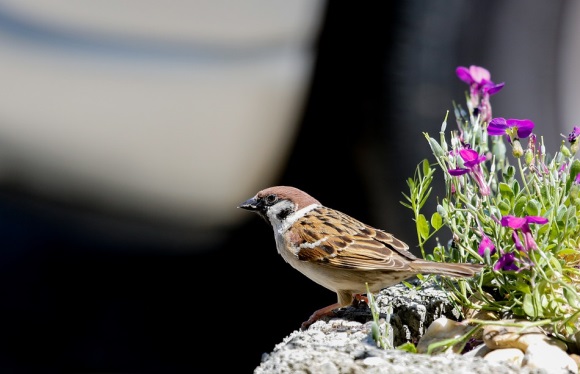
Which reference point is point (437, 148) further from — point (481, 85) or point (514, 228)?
point (514, 228)

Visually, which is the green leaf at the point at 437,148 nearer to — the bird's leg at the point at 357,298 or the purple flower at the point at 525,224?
the purple flower at the point at 525,224

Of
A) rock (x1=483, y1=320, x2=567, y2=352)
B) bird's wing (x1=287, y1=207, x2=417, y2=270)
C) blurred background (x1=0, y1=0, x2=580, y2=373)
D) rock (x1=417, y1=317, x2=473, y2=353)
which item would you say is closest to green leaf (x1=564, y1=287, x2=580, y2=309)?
rock (x1=483, y1=320, x2=567, y2=352)

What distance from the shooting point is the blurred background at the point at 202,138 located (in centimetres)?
316

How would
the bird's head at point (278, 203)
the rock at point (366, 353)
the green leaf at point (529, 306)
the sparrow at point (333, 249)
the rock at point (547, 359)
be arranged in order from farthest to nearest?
the bird's head at point (278, 203) → the sparrow at point (333, 249) → the green leaf at point (529, 306) → the rock at point (547, 359) → the rock at point (366, 353)

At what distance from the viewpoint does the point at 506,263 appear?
1.76 metres

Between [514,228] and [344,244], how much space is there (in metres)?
0.68

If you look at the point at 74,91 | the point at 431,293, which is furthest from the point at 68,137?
the point at 431,293

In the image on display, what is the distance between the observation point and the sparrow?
2.21 meters

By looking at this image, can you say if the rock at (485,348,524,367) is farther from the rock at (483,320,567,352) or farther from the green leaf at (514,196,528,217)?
the green leaf at (514,196,528,217)

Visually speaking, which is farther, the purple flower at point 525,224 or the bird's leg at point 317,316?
the bird's leg at point 317,316

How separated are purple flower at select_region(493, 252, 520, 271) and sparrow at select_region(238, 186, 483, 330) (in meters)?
0.28

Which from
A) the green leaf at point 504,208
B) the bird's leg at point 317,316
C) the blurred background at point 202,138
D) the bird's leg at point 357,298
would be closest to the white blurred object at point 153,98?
the blurred background at point 202,138

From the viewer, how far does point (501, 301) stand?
6.21 feet

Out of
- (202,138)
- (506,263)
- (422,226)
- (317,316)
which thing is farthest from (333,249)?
(202,138)
